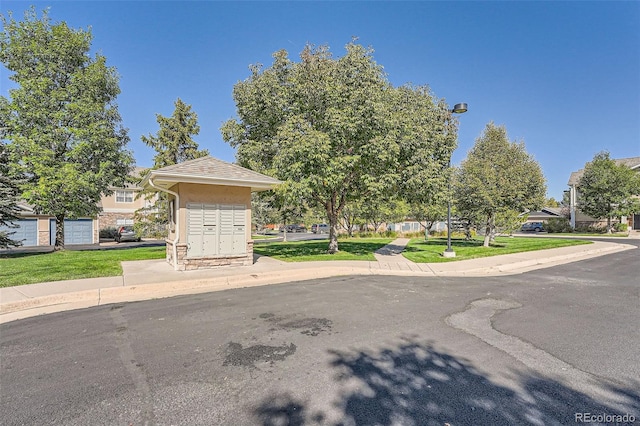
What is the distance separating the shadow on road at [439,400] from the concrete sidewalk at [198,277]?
5.54 m

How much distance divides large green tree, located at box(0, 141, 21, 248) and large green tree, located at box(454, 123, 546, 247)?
21846 millimetres

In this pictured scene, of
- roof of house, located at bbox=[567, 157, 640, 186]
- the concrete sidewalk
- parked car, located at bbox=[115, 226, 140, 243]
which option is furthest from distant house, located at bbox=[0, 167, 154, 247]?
roof of house, located at bbox=[567, 157, 640, 186]

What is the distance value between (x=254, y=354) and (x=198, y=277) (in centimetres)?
546

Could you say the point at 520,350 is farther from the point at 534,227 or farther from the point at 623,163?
the point at 623,163

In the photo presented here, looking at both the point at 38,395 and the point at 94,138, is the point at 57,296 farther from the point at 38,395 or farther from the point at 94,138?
the point at 94,138

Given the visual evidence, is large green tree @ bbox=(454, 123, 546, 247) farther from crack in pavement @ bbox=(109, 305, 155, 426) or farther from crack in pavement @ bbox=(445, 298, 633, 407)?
crack in pavement @ bbox=(109, 305, 155, 426)

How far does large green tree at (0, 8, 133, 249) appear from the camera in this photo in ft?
51.3

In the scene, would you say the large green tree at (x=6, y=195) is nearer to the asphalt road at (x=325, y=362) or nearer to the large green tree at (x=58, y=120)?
the large green tree at (x=58, y=120)

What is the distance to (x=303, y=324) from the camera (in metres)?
5.17

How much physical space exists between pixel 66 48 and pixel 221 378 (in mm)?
21562

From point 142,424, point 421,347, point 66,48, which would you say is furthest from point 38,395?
point 66,48

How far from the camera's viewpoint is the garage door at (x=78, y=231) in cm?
2961

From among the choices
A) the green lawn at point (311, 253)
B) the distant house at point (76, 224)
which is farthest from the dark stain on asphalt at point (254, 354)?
the distant house at point (76, 224)

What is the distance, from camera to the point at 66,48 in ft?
56.1
